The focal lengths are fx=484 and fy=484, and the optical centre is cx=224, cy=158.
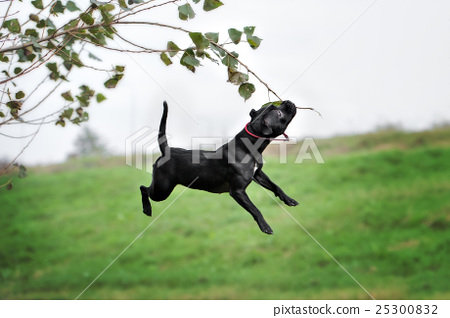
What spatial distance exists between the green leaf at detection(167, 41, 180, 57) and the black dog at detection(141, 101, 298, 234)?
228 mm

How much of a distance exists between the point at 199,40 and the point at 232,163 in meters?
0.47

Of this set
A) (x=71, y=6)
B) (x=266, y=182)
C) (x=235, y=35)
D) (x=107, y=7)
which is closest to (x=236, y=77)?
(x=235, y=35)

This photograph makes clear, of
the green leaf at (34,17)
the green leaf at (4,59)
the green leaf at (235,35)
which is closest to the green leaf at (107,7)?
the green leaf at (235,35)

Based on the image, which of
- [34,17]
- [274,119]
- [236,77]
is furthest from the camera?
[34,17]

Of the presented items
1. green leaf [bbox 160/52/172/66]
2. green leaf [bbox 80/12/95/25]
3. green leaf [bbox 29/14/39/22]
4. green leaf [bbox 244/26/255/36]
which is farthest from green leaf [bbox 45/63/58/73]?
green leaf [bbox 244/26/255/36]

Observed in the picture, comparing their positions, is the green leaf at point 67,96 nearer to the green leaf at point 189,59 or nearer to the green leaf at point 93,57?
the green leaf at point 93,57

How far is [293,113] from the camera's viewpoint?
5.67 ft

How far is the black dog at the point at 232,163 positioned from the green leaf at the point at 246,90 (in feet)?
0.23

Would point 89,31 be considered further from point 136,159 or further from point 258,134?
point 258,134

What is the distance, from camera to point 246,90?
1844mm

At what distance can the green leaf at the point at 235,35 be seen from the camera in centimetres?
184

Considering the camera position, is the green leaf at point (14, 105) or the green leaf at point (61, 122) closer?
the green leaf at point (14, 105)

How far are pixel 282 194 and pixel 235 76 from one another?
480mm

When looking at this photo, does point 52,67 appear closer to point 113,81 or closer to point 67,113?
point 67,113
